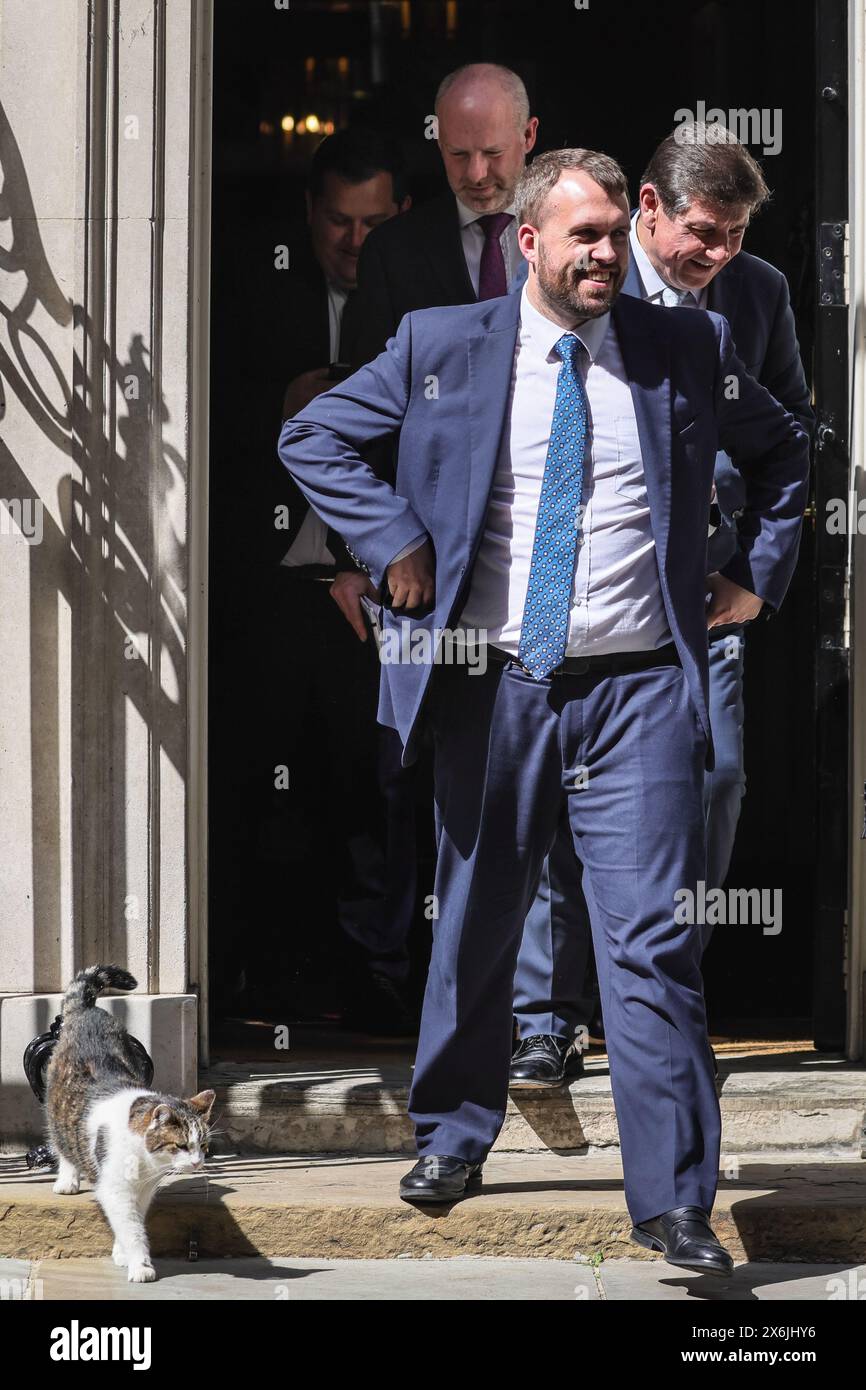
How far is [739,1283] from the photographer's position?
423cm

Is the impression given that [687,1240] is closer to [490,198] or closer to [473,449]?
[473,449]

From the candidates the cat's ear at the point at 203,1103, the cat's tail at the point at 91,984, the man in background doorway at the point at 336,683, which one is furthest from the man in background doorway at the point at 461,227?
the cat's ear at the point at 203,1103

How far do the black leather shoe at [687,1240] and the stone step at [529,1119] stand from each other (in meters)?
1.03

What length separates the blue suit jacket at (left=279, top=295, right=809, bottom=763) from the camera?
411cm

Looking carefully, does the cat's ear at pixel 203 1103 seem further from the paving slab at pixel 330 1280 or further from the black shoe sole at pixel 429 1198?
the black shoe sole at pixel 429 1198

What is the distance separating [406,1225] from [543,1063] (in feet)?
2.39

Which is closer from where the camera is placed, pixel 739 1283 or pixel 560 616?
pixel 560 616

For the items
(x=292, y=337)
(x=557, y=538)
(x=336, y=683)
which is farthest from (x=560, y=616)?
(x=292, y=337)

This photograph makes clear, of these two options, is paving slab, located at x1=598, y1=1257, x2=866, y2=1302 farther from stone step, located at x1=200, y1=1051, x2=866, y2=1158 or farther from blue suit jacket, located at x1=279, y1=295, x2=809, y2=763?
blue suit jacket, located at x1=279, y1=295, x2=809, y2=763

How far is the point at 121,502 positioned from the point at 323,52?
2.59 m

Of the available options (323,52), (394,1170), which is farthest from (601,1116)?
(323,52)

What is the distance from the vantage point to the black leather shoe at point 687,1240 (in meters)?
3.79

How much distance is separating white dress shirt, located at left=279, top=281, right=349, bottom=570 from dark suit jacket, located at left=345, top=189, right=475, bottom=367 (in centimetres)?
31

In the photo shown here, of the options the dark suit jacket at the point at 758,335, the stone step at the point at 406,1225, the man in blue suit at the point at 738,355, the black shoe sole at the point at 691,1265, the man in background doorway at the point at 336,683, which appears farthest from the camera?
the man in background doorway at the point at 336,683
